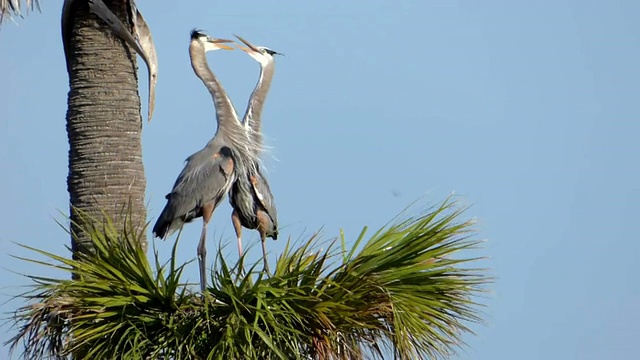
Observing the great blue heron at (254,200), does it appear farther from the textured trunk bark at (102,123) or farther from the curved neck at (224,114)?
the textured trunk bark at (102,123)

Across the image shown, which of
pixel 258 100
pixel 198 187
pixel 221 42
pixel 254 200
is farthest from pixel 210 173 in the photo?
pixel 221 42

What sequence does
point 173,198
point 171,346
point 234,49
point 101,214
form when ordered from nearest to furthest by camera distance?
point 171,346 → point 101,214 → point 173,198 → point 234,49

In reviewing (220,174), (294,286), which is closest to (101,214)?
(220,174)

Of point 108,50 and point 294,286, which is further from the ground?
point 108,50

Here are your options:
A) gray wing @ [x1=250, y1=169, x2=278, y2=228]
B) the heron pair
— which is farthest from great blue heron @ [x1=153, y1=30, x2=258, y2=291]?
gray wing @ [x1=250, y1=169, x2=278, y2=228]

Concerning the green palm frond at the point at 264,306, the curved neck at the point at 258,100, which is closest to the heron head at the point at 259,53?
the curved neck at the point at 258,100

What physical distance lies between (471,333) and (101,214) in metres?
2.70

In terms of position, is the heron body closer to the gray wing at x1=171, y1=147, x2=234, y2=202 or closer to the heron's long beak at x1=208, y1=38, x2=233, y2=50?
the gray wing at x1=171, y1=147, x2=234, y2=202

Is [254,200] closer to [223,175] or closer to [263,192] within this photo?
[263,192]

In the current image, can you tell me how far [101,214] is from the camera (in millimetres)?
8703

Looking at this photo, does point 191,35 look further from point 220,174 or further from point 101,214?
point 101,214

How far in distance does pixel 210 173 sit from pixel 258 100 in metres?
0.86

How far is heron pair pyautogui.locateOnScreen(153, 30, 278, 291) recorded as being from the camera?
9367 mm

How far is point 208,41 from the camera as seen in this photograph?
32.7 feet
